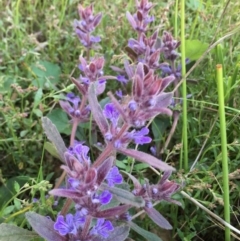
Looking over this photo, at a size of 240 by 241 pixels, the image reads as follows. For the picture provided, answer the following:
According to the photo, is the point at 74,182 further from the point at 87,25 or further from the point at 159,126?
the point at 87,25

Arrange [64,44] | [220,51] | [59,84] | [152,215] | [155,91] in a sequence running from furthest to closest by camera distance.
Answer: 1. [64,44]
2. [59,84]
3. [220,51]
4. [152,215]
5. [155,91]

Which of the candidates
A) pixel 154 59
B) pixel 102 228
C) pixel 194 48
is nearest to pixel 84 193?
pixel 102 228

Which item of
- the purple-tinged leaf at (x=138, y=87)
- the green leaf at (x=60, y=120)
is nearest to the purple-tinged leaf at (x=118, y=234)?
the purple-tinged leaf at (x=138, y=87)

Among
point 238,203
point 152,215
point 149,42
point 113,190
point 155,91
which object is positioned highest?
point 155,91

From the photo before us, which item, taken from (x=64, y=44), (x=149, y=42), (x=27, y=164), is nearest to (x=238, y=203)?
(x=149, y=42)

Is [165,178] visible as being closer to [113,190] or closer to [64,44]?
[113,190]

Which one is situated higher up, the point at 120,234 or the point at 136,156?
the point at 136,156

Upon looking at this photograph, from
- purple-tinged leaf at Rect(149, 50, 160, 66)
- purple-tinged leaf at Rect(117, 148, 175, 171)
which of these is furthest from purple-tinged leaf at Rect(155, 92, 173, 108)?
purple-tinged leaf at Rect(149, 50, 160, 66)

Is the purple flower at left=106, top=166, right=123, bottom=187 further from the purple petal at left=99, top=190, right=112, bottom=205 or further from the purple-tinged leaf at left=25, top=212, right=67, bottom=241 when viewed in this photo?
the purple-tinged leaf at left=25, top=212, right=67, bottom=241
